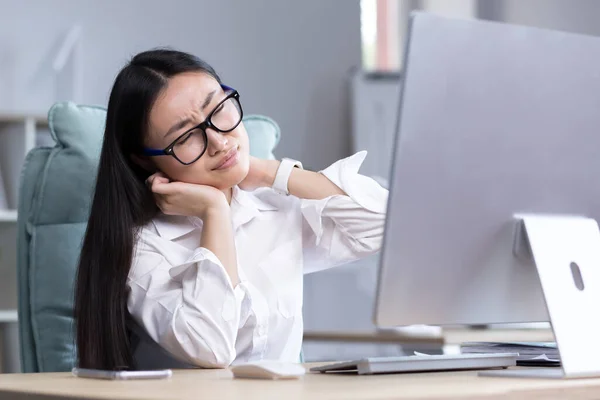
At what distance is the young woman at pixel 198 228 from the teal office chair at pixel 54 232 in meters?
0.16

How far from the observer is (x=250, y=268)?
1.54 m

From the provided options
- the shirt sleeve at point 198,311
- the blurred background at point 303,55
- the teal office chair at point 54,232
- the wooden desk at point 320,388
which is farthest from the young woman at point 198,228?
the blurred background at point 303,55

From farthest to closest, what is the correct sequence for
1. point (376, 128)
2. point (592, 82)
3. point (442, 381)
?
point (376, 128) → point (592, 82) → point (442, 381)

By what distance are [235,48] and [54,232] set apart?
246 cm

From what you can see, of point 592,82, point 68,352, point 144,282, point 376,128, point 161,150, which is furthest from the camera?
point 376,128

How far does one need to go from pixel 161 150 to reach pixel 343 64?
2814mm

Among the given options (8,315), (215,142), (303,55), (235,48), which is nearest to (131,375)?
(215,142)

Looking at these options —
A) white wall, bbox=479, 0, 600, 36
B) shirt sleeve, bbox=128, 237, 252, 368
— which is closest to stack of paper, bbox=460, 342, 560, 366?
shirt sleeve, bbox=128, 237, 252, 368

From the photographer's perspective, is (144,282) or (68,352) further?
(68,352)

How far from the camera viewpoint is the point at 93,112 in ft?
5.64

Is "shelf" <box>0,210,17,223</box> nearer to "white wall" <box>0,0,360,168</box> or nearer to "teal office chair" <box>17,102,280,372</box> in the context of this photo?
"white wall" <box>0,0,360,168</box>

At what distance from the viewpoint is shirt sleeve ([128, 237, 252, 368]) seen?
49.3 inches

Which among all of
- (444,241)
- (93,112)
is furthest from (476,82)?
(93,112)

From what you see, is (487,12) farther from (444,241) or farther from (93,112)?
(444,241)
